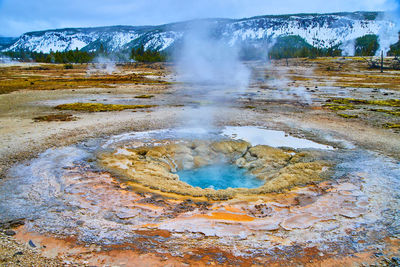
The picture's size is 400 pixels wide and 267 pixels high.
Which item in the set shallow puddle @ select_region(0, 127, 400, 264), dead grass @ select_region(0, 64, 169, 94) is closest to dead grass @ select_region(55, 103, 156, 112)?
shallow puddle @ select_region(0, 127, 400, 264)

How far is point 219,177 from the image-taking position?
7203 mm

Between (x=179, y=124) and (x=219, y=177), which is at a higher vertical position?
(x=179, y=124)

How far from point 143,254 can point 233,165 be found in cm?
451

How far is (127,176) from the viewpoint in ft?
20.0

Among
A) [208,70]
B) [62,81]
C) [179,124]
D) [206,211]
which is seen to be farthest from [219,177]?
[208,70]

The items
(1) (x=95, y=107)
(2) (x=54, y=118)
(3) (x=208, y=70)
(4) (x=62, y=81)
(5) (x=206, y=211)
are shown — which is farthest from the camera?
(3) (x=208, y=70)

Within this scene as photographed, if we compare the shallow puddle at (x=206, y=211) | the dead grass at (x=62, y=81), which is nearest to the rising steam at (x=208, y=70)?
the dead grass at (x=62, y=81)

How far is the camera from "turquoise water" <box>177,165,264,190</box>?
6785 millimetres

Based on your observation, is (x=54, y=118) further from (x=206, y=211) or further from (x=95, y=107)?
(x=206, y=211)

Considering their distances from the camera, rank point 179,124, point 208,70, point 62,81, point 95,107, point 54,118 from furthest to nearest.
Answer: point 208,70 → point 62,81 → point 95,107 → point 54,118 → point 179,124

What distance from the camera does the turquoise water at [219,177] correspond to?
267 inches

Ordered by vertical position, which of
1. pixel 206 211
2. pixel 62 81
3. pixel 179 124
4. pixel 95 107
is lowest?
pixel 206 211

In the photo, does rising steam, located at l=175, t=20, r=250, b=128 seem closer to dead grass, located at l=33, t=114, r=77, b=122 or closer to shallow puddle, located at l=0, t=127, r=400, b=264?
dead grass, located at l=33, t=114, r=77, b=122

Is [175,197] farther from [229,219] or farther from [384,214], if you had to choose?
[384,214]
